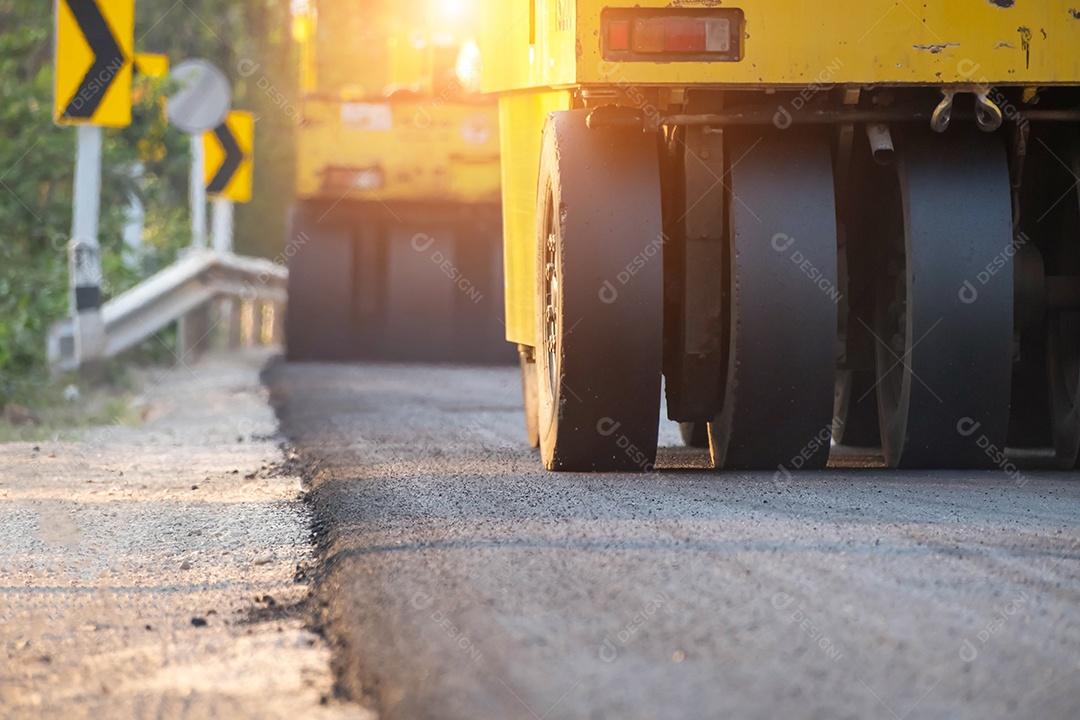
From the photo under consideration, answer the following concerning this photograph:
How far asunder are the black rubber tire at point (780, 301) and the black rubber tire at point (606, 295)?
Result: 271mm

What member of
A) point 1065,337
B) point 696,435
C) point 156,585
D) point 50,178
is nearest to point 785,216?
point 1065,337

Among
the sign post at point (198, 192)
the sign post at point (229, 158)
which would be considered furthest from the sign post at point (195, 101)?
the sign post at point (229, 158)

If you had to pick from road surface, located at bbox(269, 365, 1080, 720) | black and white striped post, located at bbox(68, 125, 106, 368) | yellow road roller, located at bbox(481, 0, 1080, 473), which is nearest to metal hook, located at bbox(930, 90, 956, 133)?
yellow road roller, located at bbox(481, 0, 1080, 473)

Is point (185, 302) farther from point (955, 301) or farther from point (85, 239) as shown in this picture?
point (955, 301)

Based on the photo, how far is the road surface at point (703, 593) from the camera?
273 centimetres

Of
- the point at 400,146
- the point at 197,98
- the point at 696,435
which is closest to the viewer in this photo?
the point at 696,435

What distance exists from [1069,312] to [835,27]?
149 centimetres

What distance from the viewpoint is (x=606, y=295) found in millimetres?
5336

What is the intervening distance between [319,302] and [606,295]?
874 cm

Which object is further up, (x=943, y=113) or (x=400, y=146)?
(x=400, y=146)

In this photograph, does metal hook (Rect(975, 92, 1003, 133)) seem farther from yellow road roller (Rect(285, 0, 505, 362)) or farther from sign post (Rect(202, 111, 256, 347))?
sign post (Rect(202, 111, 256, 347))

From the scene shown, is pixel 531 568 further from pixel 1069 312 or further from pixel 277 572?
pixel 1069 312

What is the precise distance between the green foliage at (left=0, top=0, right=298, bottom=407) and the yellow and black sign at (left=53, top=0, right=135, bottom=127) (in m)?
1.36

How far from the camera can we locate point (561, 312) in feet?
17.5
